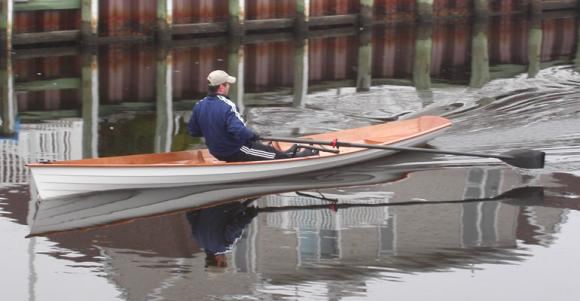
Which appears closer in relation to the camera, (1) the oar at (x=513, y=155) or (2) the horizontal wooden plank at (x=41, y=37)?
(1) the oar at (x=513, y=155)

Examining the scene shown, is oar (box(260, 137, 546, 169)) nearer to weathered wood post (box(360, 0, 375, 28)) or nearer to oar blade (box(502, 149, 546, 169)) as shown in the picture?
oar blade (box(502, 149, 546, 169))

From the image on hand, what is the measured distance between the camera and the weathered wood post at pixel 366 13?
3181 cm

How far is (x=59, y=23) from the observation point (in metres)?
28.3

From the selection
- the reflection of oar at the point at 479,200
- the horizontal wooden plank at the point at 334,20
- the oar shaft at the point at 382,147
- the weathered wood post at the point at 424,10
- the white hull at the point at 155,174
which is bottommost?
the reflection of oar at the point at 479,200

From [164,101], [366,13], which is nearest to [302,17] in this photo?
[366,13]

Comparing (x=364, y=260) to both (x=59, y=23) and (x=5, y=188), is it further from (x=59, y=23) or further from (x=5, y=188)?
(x=59, y=23)

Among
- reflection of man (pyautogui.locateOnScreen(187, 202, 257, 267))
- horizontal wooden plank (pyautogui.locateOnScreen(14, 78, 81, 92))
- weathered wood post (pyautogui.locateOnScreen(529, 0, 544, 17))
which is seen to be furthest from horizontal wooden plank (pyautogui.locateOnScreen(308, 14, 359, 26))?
reflection of man (pyautogui.locateOnScreen(187, 202, 257, 267))

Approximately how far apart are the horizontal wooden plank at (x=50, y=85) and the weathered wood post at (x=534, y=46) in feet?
28.4

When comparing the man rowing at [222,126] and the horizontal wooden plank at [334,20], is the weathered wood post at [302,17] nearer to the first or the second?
the horizontal wooden plank at [334,20]

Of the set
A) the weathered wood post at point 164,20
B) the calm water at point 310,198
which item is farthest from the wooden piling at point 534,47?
the weathered wood post at point 164,20

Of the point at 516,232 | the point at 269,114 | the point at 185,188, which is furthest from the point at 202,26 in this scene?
the point at 516,232

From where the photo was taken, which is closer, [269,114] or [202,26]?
[269,114]

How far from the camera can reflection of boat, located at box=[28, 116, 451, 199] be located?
15774 mm

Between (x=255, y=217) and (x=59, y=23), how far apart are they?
45.0 ft
